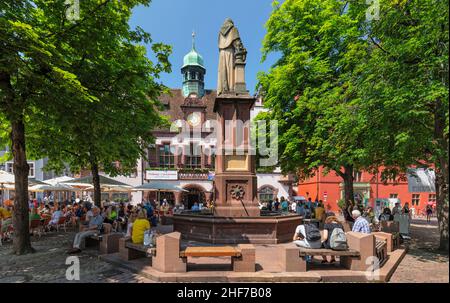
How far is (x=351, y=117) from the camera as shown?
10.2m

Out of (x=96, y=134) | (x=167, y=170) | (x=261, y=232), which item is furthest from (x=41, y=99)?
(x=167, y=170)

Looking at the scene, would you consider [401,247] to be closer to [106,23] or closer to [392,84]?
[392,84]

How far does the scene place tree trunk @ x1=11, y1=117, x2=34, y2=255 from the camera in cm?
919

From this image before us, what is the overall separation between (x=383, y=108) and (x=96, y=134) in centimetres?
859

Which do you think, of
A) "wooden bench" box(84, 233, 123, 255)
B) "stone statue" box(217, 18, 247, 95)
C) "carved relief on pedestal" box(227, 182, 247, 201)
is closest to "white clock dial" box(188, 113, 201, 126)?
"stone statue" box(217, 18, 247, 95)

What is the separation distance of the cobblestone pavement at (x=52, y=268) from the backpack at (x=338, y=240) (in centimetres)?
423

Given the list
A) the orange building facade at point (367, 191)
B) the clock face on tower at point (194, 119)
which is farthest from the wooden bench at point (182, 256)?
the orange building facade at point (367, 191)

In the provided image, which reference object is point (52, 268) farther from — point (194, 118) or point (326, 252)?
point (194, 118)

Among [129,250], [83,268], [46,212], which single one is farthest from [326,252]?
[46,212]

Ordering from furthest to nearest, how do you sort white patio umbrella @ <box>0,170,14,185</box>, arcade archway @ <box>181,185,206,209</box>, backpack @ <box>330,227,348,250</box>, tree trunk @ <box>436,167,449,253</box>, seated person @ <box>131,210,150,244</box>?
arcade archway @ <box>181,185,206,209</box>, white patio umbrella @ <box>0,170,14,185</box>, seated person @ <box>131,210,150,244</box>, backpack @ <box>330,227,348,250</box>, tree trunk @ <box>436,167,449,253</box>

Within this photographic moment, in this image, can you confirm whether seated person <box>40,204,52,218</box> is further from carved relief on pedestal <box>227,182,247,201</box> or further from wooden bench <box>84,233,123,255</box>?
carved relief on pedestal <box>227,182,247,201</box>

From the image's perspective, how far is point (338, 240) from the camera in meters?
6.73

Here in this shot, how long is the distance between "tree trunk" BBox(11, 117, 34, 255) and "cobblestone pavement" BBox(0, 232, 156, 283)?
0.40m

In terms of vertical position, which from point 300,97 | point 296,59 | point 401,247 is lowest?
point 401,247
